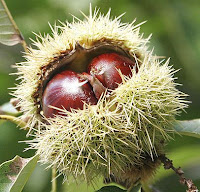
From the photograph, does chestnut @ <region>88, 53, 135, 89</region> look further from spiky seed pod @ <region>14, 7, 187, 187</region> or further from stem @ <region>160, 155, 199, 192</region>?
stem @ <region>160, 155, 199, 192</region>

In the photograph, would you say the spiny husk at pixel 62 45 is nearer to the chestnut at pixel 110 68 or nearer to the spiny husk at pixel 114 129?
the chestnut at pixel 110 68

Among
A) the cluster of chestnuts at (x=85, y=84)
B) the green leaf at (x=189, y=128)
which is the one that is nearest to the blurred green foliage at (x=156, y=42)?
the green leaf at (x=189, y=128)

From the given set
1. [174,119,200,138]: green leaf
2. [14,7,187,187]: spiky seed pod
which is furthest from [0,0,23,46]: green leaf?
[174,119,200,138]: green leaf

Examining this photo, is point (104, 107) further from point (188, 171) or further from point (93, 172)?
point (188, 171)

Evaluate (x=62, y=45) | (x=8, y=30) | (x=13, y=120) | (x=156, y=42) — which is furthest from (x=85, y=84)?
(x=156, y=42)

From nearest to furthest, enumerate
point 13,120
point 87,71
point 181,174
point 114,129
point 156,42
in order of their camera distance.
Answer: point 114,129 < point 181,174 < point 87,71 < point 13,120 < point 156,42

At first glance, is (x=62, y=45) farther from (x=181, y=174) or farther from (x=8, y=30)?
(x=181, y=174)
